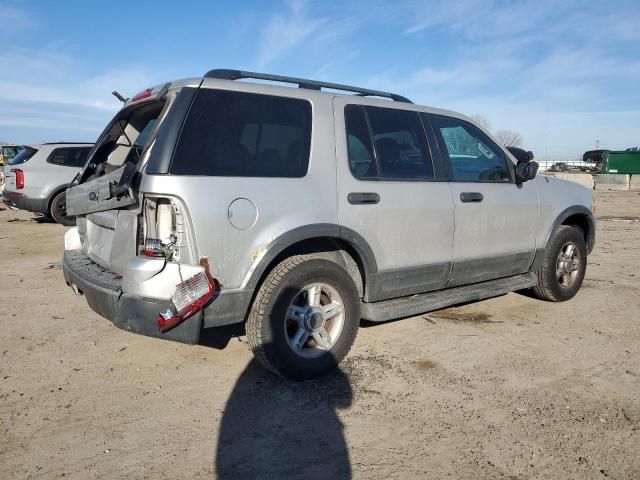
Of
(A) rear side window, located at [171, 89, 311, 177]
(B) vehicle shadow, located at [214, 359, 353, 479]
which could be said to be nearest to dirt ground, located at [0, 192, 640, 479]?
(B) vehicle shadow, located at [214, 359, 353, 479]

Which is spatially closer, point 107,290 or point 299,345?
point 107,290

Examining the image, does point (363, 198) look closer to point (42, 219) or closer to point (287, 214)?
point (287, 214)

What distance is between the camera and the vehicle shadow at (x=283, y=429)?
265 cm

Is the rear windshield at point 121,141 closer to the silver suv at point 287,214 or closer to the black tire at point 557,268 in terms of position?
the silver suv at point 287,214

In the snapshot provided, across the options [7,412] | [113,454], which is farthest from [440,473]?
[7,412]

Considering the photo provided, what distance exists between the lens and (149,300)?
10.1 ft

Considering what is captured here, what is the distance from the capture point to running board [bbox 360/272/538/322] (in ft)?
Answer: 13.0

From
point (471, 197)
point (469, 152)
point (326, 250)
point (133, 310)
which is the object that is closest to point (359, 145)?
point (326, 250)

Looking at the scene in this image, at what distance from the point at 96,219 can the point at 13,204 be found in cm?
960

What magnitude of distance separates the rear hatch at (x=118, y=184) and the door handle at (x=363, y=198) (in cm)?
137

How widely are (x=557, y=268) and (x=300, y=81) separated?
3.45 meters

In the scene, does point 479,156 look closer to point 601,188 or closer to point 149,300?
point 149,300

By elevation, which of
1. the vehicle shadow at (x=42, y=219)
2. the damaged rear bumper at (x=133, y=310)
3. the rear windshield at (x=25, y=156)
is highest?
the rear windshield at (x=25, y=156)

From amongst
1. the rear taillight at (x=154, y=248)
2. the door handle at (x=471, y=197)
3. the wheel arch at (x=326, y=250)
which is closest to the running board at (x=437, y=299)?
the wheel arch at (x=326, y=250)
